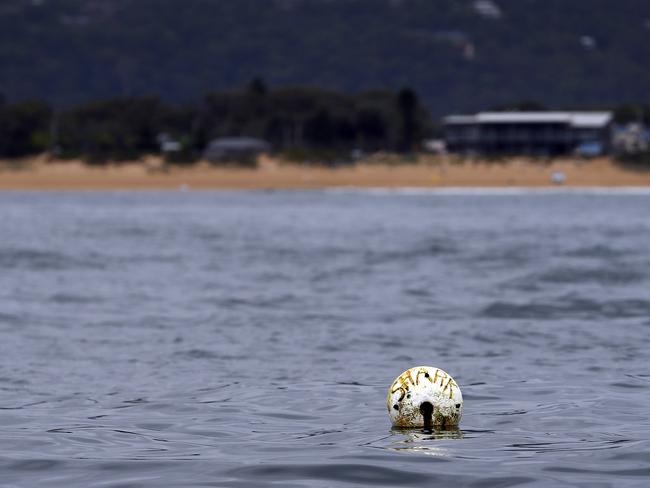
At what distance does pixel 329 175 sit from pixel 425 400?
92426mm

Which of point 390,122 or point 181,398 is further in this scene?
point 390,122

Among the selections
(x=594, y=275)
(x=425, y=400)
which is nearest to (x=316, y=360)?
(x=425, y=400)

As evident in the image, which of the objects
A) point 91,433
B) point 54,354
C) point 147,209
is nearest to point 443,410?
point 91,433

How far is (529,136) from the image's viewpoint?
124375 mm

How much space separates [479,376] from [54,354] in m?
5.91

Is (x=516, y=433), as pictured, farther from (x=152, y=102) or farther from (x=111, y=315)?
(x=152, y=102)

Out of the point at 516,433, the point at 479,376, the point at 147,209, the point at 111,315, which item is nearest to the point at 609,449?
the point at 516,433

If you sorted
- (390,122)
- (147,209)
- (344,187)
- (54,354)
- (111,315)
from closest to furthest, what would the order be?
1. (54,354)
2. (111,315)
3. (147,209)
4. (344,187)
5. (390,122)

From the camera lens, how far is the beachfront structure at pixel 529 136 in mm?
124375

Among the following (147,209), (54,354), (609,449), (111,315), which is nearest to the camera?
(609,449)

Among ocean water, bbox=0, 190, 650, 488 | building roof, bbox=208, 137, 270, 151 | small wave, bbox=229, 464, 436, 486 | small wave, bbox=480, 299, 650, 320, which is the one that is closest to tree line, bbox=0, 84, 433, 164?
building roof, bbox=208, 137, 270, 151

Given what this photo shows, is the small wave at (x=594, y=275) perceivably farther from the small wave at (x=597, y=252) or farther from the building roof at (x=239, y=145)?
the building roof at (x=239, y=145)

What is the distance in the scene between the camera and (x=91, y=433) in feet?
37.8

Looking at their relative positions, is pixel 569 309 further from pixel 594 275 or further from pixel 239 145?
pixel 239 145
